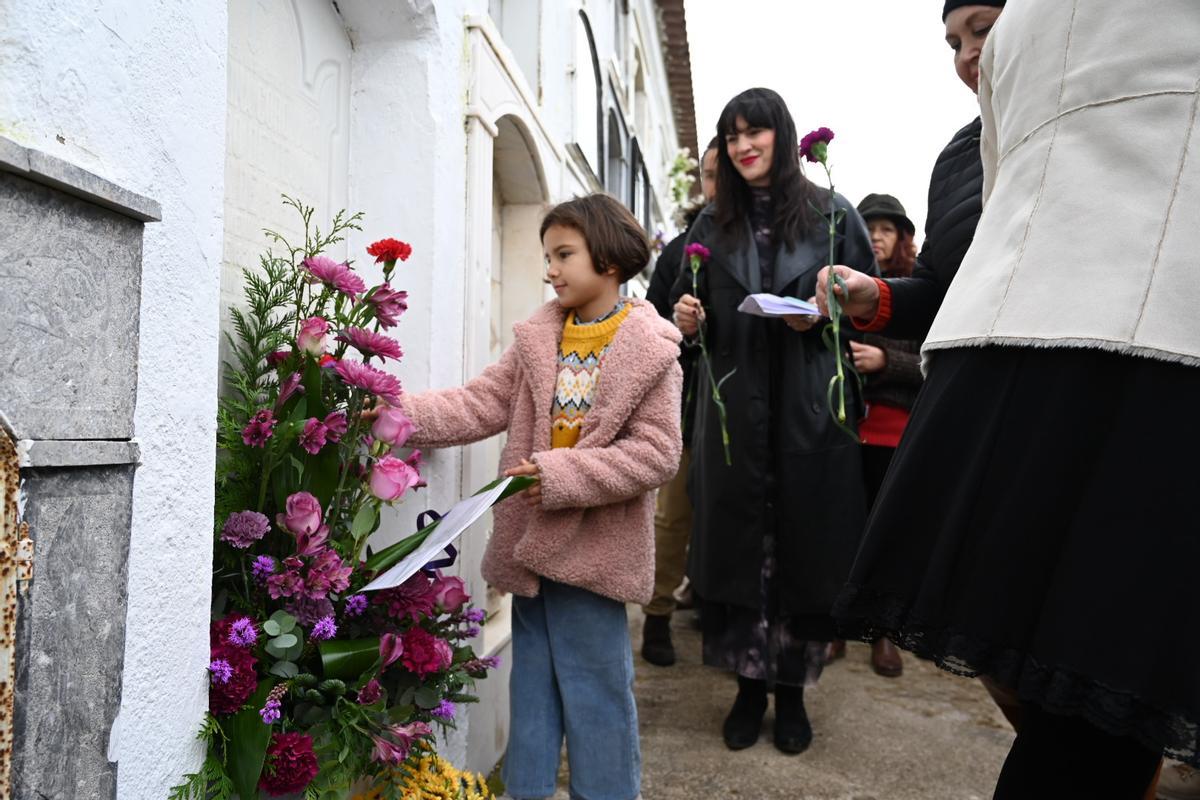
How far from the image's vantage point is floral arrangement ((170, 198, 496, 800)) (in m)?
1.22

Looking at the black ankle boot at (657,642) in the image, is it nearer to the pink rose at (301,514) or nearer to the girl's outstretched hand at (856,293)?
the girl's outstretched hand at (856,293)

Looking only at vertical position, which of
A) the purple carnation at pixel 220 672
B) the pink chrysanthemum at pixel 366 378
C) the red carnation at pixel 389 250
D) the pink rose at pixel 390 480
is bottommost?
the purple carnation at pixel 220 672

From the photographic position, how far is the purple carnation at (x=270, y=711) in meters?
1.20

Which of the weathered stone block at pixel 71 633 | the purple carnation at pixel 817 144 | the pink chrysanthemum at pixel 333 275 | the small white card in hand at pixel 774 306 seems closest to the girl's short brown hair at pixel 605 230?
the small white card in hand at pixel 774 306

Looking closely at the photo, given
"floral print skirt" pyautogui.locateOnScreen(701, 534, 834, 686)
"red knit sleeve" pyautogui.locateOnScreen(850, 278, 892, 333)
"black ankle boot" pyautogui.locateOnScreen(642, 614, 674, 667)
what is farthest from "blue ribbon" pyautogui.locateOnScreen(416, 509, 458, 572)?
"black ankle boot" pyautogui.locateOnScreen(642, 614, 674, 667)

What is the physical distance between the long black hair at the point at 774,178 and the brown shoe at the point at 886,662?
1.90 meters

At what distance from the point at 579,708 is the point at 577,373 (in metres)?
0.80

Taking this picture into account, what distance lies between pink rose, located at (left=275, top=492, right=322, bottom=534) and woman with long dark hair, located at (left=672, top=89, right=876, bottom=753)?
1.56 m

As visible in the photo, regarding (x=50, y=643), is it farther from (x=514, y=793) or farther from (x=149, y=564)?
(x=514, y=793)

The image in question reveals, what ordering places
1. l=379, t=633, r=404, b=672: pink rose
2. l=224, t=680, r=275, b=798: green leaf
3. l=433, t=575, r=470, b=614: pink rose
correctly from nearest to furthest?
l=224, t=680, r=275, b=798: green leaf < l=379, t=633, r=404, b=672: pink rose < l=433, t=575, r=470, b=614: pink rose

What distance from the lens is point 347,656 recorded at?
1.41 m

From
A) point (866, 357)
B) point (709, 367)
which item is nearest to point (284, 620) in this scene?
point (709, 367)

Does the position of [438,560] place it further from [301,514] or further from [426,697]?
[301,514]

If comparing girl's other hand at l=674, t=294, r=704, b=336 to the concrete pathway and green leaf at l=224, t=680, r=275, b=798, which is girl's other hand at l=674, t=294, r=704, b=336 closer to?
the concrete pathway
